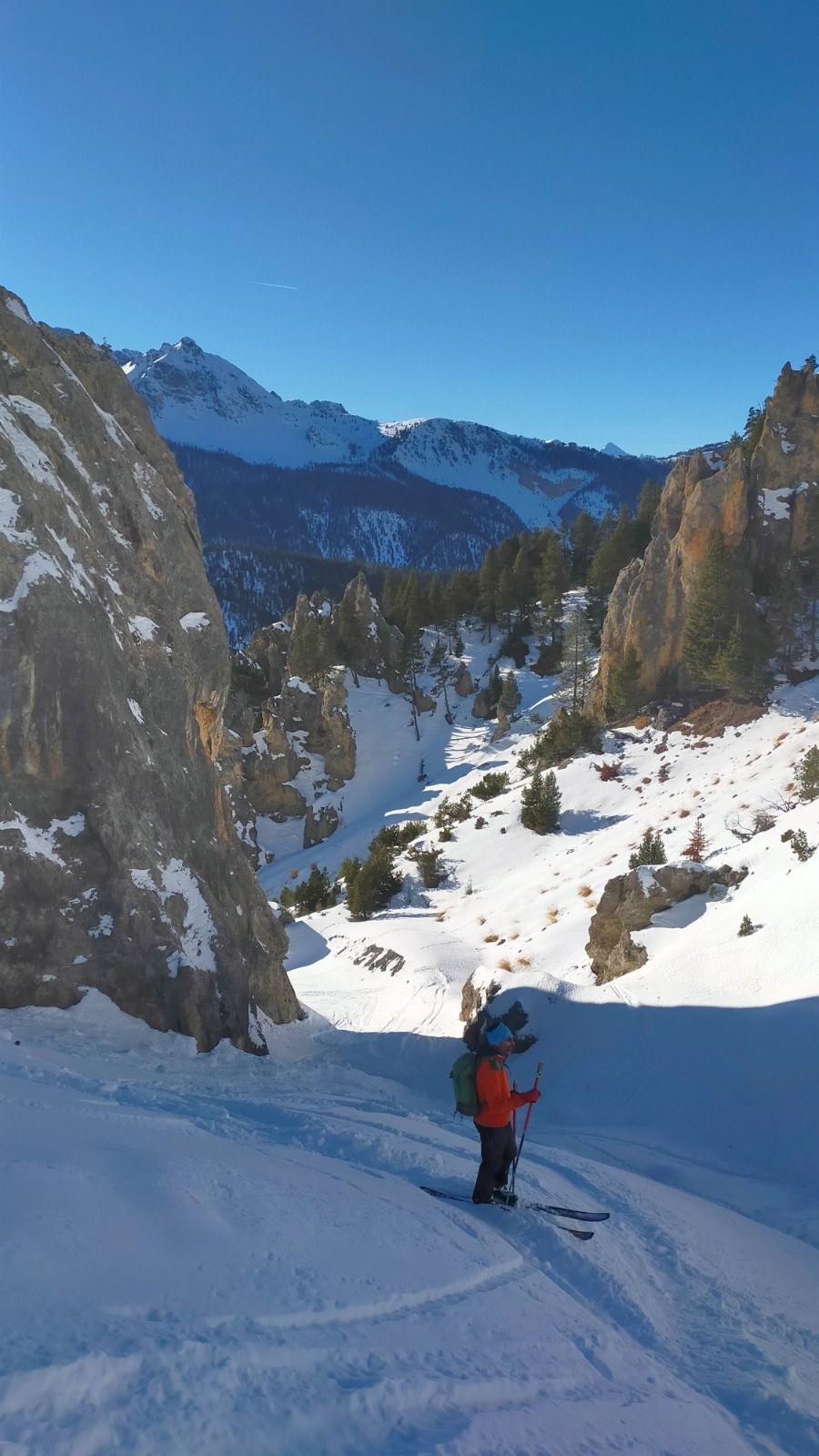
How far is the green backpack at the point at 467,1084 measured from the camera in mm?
6234

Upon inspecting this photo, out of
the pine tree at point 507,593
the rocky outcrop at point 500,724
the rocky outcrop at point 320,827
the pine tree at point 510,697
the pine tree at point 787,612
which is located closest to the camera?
the pine tree at point 787,612

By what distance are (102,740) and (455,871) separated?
2354cm

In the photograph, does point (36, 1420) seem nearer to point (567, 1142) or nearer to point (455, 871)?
point (567, 1142)

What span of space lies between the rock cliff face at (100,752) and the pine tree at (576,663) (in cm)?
3704

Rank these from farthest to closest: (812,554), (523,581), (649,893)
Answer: (523,581) → (812,554) → (649,893)

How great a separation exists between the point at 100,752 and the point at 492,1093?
8.86 m

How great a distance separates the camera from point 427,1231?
5.01m

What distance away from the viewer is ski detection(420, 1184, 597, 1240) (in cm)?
606

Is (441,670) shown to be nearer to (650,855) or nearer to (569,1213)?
(650,855)

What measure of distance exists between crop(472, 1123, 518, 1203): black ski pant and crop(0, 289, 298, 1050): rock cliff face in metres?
7.05

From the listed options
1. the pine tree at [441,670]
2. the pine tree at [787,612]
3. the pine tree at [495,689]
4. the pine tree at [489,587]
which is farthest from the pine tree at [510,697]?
the pine tree at [787,612]

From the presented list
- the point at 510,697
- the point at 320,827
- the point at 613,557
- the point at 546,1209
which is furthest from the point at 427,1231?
the point at 613,557

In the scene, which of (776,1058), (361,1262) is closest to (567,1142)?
(776,1058)

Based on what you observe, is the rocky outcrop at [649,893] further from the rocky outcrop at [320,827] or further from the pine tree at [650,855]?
the rocky outcrop at [320,827]
